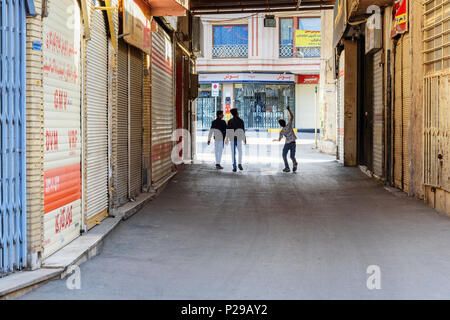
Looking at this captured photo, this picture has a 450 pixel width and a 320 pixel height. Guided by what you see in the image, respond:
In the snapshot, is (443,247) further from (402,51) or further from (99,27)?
(402,51)

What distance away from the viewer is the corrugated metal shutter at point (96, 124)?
8211mm

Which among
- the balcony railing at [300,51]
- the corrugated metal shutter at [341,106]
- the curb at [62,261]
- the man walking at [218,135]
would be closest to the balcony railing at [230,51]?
the balcony railing at [300,51]

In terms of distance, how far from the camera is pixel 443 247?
7422mm

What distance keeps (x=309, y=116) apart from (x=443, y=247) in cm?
4202

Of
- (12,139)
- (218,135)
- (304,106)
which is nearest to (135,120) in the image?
(12,139)

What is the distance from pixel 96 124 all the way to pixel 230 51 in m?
38.8

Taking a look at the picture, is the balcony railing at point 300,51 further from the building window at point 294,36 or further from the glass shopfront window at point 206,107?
the glass shopfront window at point 206,107

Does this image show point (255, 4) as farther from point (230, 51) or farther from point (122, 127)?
point (230, 51)

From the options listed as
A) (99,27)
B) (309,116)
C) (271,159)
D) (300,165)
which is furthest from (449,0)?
(309,116)

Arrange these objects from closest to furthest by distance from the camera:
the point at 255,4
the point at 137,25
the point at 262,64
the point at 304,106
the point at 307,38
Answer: the point at 137,25, the point at 255,4, the point at 307,38, the point at 262,64, the point at 304,106

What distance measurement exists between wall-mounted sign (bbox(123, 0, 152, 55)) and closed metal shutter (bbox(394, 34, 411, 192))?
16.9ft

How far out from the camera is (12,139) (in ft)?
18.9

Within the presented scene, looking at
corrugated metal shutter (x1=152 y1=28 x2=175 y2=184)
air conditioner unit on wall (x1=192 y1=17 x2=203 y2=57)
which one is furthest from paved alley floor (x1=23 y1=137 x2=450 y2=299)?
air conditioner unit on wall (x1=192 y1=17 x2=203 y2=57)

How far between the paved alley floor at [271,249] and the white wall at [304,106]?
118 ft
